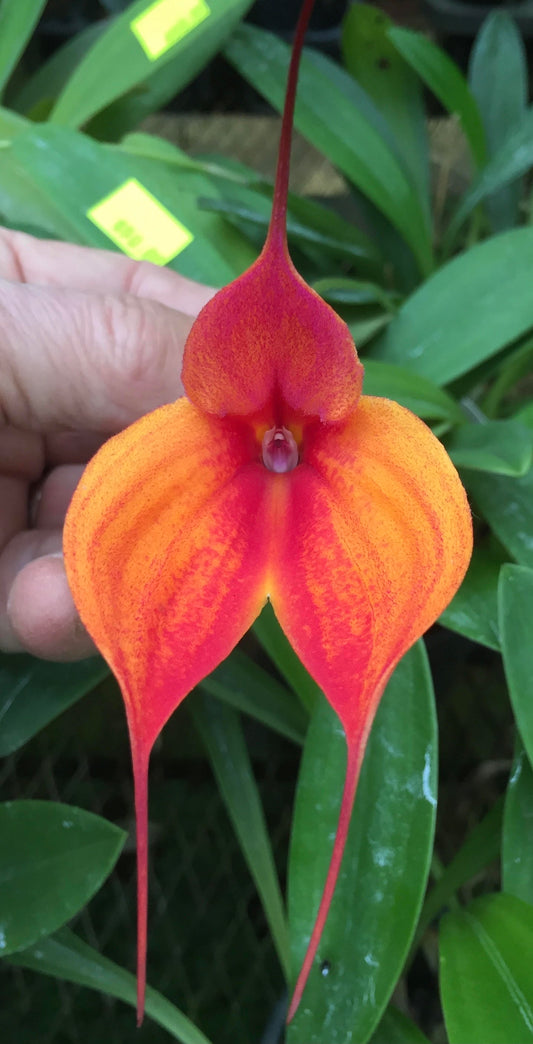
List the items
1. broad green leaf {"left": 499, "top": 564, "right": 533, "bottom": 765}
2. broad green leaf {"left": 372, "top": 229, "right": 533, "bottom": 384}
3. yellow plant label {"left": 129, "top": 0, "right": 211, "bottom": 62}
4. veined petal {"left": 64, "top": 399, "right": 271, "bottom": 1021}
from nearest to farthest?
veined petal {"left": 64, "top": 399, "right": 271, "bottom": 1021}, broad green leaf {"left": 499, "top": 564, "right": 533, "bottom": 765}, broad green leaf {"left": 372, "top": 229, "right": 533, "bottom": 384}, yellow plant label {"left": 129, "top": 0, "right": 211, "bottom": 62}

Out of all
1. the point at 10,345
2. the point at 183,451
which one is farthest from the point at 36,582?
the point at 183,451

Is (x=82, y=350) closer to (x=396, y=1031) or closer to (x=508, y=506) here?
(x=508, y=506)

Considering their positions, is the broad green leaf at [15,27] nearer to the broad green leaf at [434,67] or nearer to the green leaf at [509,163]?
the broad green leaf at [434,67]

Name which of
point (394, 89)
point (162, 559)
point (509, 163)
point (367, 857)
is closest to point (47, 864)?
point (367, 857)

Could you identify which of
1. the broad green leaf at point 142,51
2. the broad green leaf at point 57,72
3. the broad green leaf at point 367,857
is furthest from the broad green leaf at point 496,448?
the broad green leaf at point 57,72

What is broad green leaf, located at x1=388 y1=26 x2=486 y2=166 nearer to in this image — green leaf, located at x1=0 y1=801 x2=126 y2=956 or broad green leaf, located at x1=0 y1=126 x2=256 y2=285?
broad green leaf, located at x1=0 y1=126 x2=256 y2=285

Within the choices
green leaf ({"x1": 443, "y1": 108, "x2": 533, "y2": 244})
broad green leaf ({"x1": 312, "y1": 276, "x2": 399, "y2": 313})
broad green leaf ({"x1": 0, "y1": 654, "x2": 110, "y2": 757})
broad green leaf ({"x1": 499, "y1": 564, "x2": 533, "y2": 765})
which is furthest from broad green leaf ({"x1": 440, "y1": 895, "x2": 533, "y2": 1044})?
green leaf ({"x1": 443, "y1": 108, "x2": 533, "y2": 244})

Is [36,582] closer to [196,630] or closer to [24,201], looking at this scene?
[196,630]
